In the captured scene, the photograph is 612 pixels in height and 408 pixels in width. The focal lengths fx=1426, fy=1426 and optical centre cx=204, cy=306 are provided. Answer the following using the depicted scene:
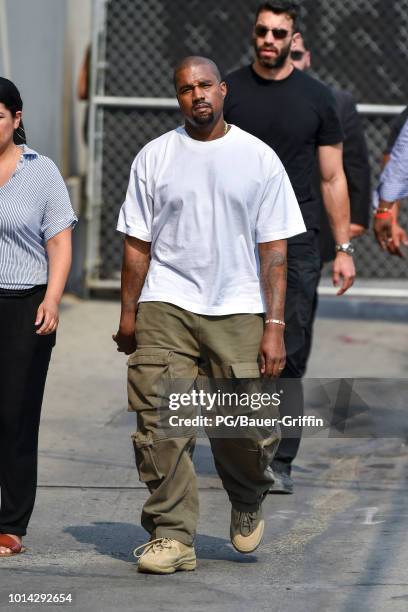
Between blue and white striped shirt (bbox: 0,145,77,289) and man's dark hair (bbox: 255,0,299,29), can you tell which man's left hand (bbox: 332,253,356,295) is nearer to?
man's dark hair (bbox: 255,0,299,29)

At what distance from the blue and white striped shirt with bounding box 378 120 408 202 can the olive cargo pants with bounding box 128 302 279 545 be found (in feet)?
6.02

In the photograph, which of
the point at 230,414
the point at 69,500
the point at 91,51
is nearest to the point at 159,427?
the point at 230,414

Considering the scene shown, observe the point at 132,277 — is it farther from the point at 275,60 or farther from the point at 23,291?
the point at 275,60

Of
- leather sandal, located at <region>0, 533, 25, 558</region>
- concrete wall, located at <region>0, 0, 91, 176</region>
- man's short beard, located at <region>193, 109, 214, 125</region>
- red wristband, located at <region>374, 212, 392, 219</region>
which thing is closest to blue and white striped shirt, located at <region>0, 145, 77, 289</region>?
man's short beard, located at <region>193, 109, 214, 125</region>

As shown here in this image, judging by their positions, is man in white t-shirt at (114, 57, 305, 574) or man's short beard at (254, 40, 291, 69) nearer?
man in white t-shirt at (114, 57, 305, 574)

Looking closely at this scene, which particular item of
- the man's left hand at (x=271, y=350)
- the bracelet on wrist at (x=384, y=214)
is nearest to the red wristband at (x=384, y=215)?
the bracelet on wrist at (x=384, y=214)

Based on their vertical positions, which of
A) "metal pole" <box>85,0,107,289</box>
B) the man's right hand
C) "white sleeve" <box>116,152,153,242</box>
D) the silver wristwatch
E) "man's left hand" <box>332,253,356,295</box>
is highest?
"white sleeve" <box>116,152,153,242</box>

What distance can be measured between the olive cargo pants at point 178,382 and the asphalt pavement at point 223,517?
249mm

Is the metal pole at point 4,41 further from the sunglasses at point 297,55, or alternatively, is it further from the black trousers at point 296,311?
the black trousers at point 296,311

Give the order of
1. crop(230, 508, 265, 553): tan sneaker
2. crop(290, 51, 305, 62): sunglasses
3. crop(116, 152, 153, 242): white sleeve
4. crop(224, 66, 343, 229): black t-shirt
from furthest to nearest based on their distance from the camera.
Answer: crop(290, 51, 305, 62): sunglasses → crop(224, 66, 343, 229): black t-shirt → crop(230, 508, 265, 553): tan sneaker → crop(116, 152, 153, 242): white sleeve

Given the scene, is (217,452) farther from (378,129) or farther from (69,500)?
(378,129)

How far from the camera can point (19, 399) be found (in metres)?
5.19

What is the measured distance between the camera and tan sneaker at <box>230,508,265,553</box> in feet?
17.0

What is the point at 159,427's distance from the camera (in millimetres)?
4977
